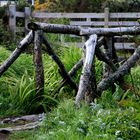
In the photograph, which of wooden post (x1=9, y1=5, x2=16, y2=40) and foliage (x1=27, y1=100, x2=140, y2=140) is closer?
foliage (x1=27, y1=100, x2=140, y2=140)

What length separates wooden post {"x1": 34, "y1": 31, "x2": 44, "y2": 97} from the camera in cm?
930

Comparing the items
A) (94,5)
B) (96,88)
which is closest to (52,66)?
(96,88)

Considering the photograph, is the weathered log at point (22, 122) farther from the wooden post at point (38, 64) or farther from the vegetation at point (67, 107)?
the wooden post at point (38, 64)

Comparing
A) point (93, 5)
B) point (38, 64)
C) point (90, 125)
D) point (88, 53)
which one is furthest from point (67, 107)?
point (93, 5)

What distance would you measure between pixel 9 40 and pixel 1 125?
A: 13107 mm

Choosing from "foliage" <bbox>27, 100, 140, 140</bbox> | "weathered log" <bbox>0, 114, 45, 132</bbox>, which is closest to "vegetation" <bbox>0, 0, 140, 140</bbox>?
"foliage" <bbox>27, 100, 140, 140</bbox>

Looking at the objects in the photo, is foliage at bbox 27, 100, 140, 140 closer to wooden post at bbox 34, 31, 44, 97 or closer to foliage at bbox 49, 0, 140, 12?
wooden post at bbox 34, 31, 44, 97

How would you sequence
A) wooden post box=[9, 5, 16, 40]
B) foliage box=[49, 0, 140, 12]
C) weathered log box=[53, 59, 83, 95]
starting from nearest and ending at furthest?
1. weathered log box=[53, 59, 83, 95]
2. wooden post box=[9, 5, 16, 40]
3. foliage box=[49, 0, 140, 12]

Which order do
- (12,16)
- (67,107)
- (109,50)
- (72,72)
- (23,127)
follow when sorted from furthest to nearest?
(12,16)
(72,72)
(109,50)
(23,127)
(67,107)

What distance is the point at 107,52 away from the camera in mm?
10391

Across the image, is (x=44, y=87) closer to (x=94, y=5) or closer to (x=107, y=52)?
(x=107, y=52)

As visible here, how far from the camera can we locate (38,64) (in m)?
9.41

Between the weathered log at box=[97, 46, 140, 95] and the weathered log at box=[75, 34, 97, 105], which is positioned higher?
the weathered log at box=[75, 34, 97, 105]

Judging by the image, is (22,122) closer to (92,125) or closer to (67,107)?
(67,107)
